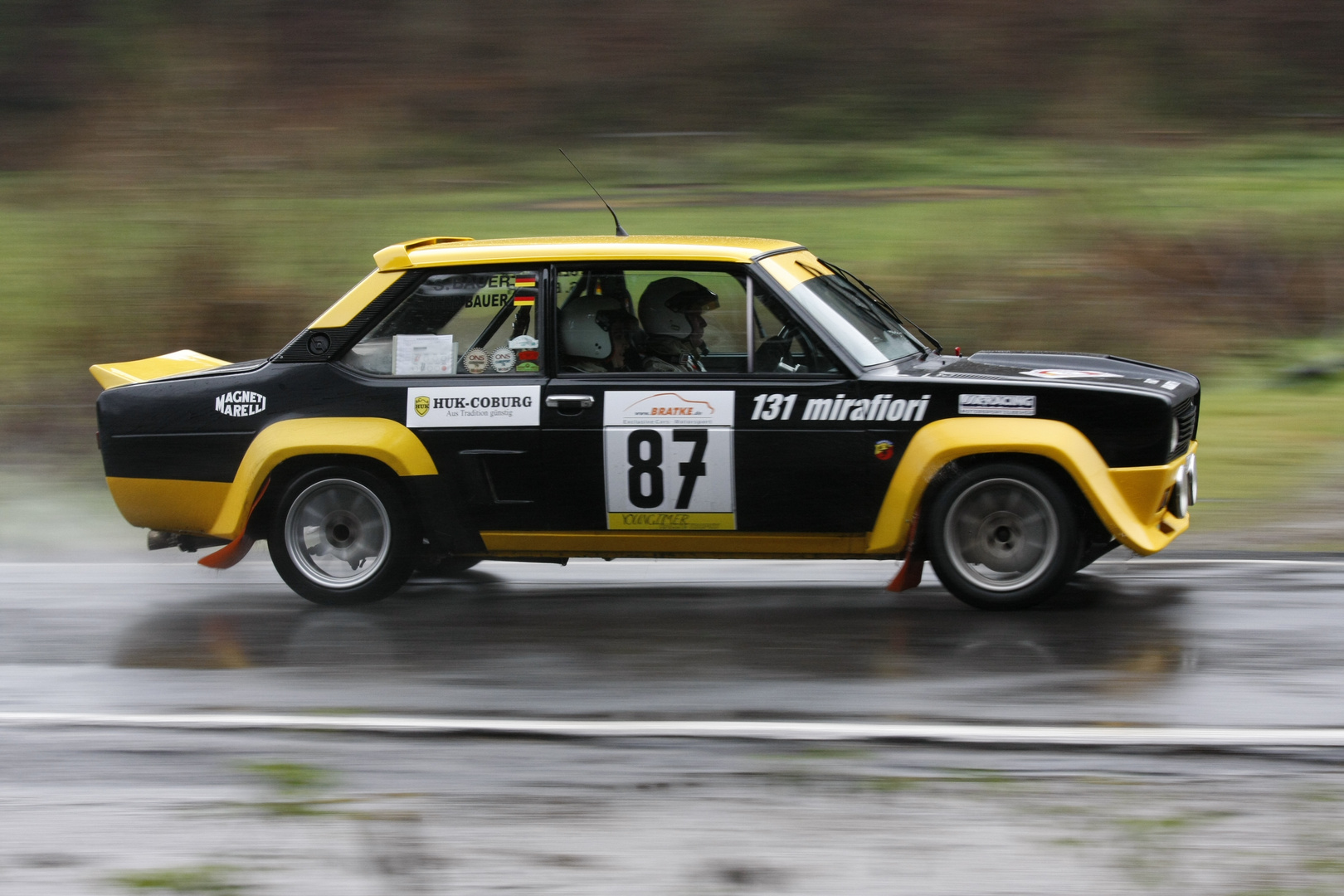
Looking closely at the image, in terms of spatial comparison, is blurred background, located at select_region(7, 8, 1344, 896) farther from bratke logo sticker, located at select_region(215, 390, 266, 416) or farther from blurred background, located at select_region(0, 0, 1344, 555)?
bratke logo sticker, located at select_region(215, 390, 266, 416)

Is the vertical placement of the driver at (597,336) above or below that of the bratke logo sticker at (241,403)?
above

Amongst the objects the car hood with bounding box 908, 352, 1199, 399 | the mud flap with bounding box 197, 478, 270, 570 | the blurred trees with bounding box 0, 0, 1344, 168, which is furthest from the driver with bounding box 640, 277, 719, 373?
the blurred trees with bounding box 0, 0, 1344, 168

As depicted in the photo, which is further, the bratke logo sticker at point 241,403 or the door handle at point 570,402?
the bratke logo sticker at point 241,403

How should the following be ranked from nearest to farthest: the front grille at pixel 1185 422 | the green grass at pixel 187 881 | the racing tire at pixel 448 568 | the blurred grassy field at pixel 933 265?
1. the green grass at pixel 187 881
2. the front grille at pixel 1185 422
3. the racing tire at pixel 448 568
4. the blurred grassy field at pixel 933 265

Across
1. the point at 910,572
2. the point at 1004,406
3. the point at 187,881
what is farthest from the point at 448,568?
the point at 187,881

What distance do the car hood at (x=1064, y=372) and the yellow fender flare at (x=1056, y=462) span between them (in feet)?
0.79

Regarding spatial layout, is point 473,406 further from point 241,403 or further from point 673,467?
point 241,403

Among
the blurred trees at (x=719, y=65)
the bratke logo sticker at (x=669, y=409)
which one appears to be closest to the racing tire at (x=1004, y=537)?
the bratke logo sticker at (x=669, y=409)

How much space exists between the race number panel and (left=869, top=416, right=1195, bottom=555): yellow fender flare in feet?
2.38

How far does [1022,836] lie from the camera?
4086 millimetres

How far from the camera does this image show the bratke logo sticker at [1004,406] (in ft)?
20.7

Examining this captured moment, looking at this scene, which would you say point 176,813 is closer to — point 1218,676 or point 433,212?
point 1218,676

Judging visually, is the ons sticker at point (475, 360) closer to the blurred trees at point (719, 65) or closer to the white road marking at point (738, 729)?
the white road marking at point (738, 729)

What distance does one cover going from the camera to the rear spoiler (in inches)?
283
